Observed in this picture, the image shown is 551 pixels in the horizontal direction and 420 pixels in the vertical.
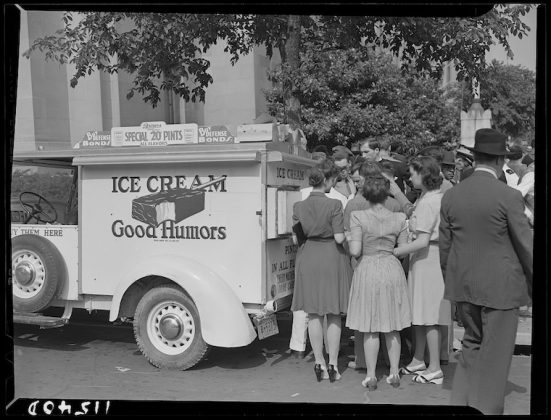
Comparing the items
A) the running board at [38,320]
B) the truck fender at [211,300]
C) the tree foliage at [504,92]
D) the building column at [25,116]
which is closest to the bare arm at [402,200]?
the tree foliage at [504,92]

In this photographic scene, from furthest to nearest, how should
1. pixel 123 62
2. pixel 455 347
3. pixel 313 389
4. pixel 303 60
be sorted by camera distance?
pixel 303 60 < pixel 123 62 < pixel 455 347 < pixel 313 389

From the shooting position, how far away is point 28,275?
520 cm

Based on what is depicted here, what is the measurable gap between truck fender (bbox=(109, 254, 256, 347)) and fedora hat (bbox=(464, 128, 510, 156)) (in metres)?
2.36

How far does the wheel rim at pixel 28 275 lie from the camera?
5.20m

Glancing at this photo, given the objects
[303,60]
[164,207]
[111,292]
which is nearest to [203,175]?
[164,207]

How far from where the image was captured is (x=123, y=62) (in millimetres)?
6824

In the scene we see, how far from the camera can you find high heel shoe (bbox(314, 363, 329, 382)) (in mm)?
4828

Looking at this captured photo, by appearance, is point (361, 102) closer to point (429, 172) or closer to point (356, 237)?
point (429, 172)

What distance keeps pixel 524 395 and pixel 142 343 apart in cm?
Answer: 330

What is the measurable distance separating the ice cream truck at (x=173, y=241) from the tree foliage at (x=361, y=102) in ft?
Result: 20.5

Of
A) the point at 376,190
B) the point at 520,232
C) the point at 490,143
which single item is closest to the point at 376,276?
the point at 376,190

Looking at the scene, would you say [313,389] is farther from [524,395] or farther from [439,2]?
[439,2]

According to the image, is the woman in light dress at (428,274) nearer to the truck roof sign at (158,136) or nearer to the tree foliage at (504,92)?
the tree foliage at (504,92)

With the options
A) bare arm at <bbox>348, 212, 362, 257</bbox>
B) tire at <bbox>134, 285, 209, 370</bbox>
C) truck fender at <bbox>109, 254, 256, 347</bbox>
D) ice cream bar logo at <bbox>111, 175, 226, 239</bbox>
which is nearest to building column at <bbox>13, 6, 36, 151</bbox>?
ice cream bar logo at <bbox>111, 175, 226, 239</bbox>
